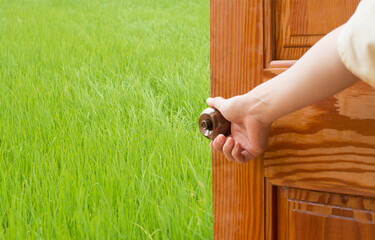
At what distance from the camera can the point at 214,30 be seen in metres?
0.64

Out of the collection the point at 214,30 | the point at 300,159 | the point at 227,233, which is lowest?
the point at 227,233

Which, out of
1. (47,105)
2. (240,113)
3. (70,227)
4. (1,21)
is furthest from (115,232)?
(1,21)

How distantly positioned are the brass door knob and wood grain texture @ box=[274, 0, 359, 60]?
4.6 inches

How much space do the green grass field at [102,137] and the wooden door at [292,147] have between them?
15.8 inches

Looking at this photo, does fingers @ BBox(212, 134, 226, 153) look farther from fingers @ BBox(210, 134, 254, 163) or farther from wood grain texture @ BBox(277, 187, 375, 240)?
wood grain texture @ BBox(277, 187, 375, 240)

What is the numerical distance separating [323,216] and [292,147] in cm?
10

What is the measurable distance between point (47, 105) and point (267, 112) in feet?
5.35

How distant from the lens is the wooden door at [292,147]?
54 centimetres

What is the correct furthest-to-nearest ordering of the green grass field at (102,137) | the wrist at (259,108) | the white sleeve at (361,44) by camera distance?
the green grass field at (102,137) → the wrist at (259,108) → the white sleeve at (361,44)

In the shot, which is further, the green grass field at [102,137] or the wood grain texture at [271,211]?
the green grass field at [102,137]

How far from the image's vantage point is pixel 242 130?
627mm

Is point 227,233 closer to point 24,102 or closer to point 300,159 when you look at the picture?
point 300,159

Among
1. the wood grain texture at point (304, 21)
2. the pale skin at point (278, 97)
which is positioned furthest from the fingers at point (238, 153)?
the wood grain texture at point (304, 21)

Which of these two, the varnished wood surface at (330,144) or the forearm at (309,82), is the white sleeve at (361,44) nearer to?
the forearm at (309,82)
